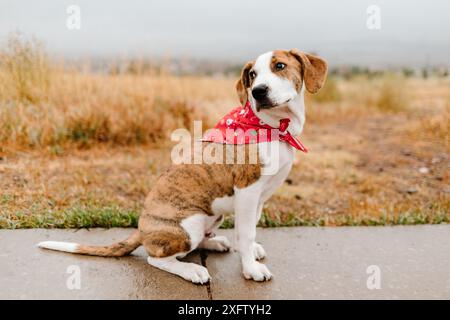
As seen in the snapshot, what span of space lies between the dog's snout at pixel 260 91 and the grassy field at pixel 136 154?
1.66 m

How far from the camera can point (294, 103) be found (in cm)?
336

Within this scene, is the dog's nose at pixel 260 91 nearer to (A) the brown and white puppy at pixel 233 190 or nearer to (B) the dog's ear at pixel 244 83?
(A) the brown and white puppy at pixel 233 190

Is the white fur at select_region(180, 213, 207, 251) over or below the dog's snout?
below

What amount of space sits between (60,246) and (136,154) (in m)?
2.80

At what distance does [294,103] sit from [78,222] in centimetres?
213

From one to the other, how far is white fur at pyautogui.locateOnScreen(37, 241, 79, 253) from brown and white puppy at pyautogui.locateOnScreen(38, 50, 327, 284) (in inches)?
21.2

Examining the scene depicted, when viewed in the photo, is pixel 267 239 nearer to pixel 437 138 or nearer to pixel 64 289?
pixel 64 289

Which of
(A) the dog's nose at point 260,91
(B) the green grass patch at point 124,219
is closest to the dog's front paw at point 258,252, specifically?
(B) the green grass patch at point 124,219

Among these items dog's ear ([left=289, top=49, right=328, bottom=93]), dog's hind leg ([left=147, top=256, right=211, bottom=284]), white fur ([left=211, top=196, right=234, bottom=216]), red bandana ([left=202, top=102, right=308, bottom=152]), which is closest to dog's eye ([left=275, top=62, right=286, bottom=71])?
dog's ear ([left=289, top=49, right=328, bottom=93])

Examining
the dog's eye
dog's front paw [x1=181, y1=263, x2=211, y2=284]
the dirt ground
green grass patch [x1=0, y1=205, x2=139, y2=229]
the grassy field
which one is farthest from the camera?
the grassy field

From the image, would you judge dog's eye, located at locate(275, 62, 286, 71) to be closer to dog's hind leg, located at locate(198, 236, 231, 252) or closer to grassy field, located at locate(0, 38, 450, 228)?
dog's hind leg, located at locate(198, 236, 231, 252)

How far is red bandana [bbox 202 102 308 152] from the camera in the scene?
10.9ft

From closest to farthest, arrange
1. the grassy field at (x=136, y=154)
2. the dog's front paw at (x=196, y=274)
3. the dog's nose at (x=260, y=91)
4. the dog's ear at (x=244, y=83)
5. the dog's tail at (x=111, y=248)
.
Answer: the dog's nose at (x=260, y=91) → the dog's front paw at (x=196, y=274) → the dog's ear at (x=244, y=83) → the dog's tail at (x=111, y=248) → the grassy field at (x=136, y=154)

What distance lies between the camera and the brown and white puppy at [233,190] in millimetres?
3289
